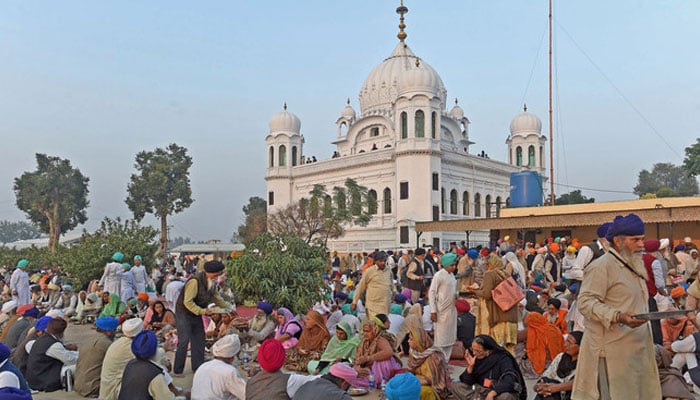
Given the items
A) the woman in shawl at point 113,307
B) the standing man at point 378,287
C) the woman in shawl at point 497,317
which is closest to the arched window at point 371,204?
the woman in shawl at point 113,307

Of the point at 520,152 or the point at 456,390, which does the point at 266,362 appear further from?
the point at 520,152

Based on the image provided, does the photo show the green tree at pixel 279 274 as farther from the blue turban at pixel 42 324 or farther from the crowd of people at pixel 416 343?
the blue turban at pixel 42 324

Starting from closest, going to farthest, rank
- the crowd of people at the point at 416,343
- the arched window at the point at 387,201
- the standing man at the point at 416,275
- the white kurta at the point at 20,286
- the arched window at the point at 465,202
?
the crowd of people at the point at 416,343 < the standing man at the point at 416,275 < the white kurta at the point at 20,286 < the arched window at the point at 387,201 < the arched window at the point at 465,202

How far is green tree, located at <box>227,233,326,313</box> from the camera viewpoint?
8.80 metres

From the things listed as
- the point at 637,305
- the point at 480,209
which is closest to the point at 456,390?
the point at 637,305

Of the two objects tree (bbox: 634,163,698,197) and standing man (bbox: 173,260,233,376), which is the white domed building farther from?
tree (bbox: 634,163,698,197)

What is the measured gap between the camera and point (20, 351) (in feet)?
20.5

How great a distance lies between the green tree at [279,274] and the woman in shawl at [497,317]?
10.3ft

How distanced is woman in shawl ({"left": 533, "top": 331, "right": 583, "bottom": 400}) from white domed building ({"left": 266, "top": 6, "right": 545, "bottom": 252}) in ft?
82.6

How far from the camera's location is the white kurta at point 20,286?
37.4 ft

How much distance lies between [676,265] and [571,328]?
5692mm

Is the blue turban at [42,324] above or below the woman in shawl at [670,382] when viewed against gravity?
above

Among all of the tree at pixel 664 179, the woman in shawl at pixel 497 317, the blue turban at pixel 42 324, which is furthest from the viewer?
the tree at pixel 664 179

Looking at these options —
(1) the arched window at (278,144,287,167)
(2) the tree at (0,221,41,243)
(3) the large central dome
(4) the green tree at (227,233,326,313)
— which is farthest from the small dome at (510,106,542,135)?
(2) the tree at (0,221,41,243)
